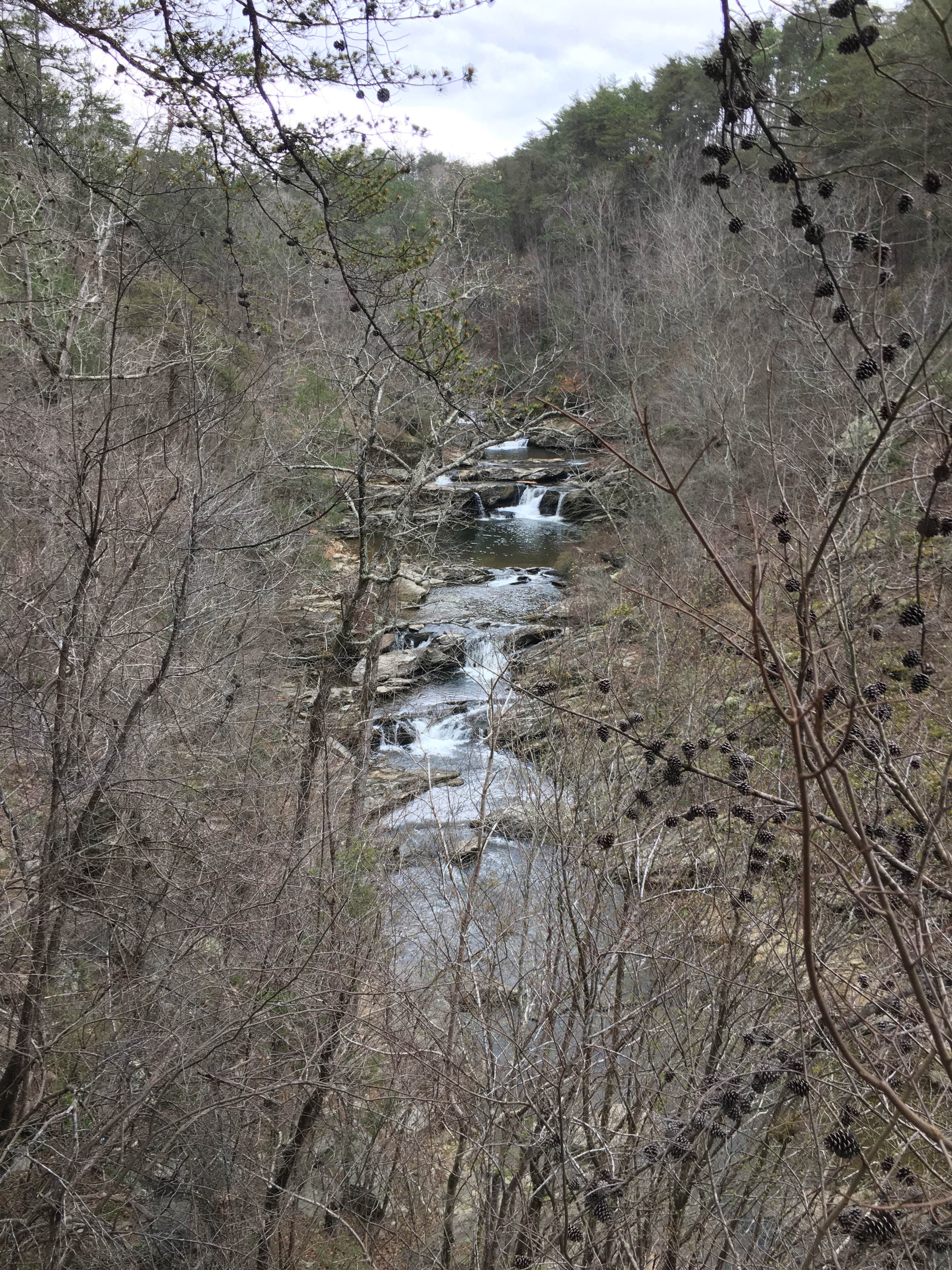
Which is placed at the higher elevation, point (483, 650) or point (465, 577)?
point (465, 577)

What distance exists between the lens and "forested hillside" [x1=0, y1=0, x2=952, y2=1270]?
7.59ft

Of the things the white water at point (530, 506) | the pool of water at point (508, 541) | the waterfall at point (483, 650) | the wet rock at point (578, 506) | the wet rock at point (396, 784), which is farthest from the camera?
the white water at point (530, 506)

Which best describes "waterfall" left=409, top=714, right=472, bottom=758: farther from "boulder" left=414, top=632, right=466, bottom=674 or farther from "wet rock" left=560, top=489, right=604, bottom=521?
"wet rock" left=560, top=489, right=604, bottom=521

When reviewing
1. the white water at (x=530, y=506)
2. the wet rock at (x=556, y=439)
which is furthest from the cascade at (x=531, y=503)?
the wet rock at (x=556, y=439)

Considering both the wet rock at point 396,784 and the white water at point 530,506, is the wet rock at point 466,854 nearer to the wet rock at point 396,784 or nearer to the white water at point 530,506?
the wet rock at point 396,784

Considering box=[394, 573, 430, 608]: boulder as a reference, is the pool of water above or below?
above

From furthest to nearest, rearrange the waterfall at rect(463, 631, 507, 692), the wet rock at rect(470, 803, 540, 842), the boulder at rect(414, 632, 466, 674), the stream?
the boulder at rect(414, 632, 466, 674)
the waterfall at rect(463, 631, 507, 692)
the stream
the wet rock at rect(470, 803, 540, 842)

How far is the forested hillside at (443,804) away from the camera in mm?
2312

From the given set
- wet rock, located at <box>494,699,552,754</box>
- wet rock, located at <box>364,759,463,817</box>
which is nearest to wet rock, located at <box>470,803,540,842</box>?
A: wet rock, located at <box>494,699,552,754</box>

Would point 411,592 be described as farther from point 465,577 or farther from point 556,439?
point 556,439

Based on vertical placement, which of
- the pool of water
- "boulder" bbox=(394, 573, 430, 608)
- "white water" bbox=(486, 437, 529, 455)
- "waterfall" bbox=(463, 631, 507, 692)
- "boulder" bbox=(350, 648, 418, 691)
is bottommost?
"boulder" bbox=(350, 648, 418, 691)

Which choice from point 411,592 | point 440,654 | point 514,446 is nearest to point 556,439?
point 514,446

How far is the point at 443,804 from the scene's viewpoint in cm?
1157

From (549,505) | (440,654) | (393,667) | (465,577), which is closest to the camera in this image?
(393,667)
